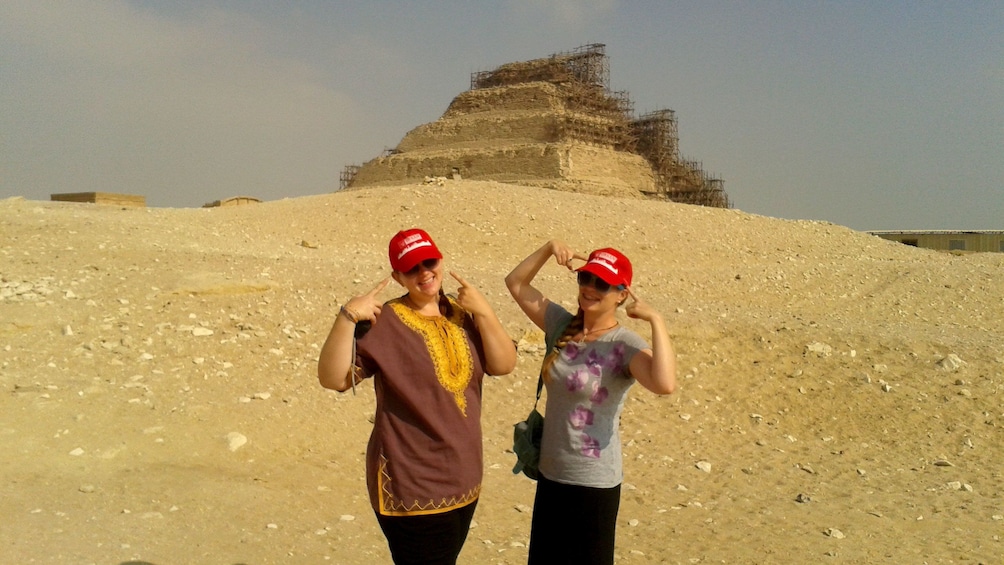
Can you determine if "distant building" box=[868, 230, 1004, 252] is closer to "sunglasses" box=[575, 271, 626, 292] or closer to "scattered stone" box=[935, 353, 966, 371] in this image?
"scattered stone" box=[935, 353, 966, 371]

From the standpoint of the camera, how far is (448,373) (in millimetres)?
2396

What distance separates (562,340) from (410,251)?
65 centimetres

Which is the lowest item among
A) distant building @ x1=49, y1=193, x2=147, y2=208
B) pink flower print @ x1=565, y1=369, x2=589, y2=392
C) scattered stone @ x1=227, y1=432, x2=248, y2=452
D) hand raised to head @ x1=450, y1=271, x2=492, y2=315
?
scattered stone @ x1=227, y1=432, x2=248, y2=452

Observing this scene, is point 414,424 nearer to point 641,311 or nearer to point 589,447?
point 589,447

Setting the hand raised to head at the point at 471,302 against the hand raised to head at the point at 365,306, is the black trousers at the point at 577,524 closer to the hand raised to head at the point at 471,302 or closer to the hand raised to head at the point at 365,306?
the hand raised to head at the point at 471,302

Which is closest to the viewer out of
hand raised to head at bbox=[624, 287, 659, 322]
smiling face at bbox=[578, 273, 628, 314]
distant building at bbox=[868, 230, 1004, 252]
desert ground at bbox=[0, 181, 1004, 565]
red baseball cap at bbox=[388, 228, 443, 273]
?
red baseball cap at bbox=[388, 228, 443, 273]

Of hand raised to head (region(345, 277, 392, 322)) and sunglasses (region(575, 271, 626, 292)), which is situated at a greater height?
sunglasses (region(575, 271, 626, 292))

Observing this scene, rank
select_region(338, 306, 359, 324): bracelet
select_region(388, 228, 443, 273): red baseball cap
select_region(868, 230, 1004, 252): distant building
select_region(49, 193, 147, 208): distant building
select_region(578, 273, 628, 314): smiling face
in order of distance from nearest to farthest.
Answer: select_region(338, 306, 359, 324): bracelet
select_region(388, 228, 443, 273): red baseball cap
select_region(578, 273, 628, 314): smiling face
select_region(49, 193, 147, 208): distant building
select_region(868, 230, 1004, 252): distant building

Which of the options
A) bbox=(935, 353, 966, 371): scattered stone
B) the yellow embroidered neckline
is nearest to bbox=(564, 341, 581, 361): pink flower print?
the yellow embroidered neckline

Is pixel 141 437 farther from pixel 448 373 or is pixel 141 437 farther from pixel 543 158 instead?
pixel 543 158

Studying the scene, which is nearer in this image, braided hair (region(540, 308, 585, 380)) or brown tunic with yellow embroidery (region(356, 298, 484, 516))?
brown tunic with yellow embroidery (region(356, 298, 484, 516))

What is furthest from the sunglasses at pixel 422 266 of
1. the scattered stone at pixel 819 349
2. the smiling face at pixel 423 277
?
the scattered stone at pixel 819 349

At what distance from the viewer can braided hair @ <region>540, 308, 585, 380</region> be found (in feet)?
8.60

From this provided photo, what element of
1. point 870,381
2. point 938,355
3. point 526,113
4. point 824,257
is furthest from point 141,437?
point 526,113
